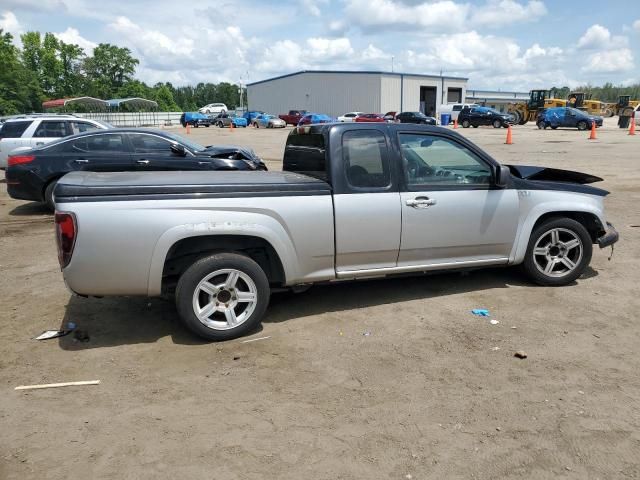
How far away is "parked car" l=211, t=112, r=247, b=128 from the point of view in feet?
188

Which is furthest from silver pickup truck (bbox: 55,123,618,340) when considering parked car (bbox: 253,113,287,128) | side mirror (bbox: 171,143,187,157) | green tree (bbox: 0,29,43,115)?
green tree (bbox: 0,29,43,115)

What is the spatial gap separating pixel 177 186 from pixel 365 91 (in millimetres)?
65753

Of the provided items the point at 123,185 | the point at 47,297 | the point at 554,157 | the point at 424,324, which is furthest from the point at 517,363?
the point at 554,157

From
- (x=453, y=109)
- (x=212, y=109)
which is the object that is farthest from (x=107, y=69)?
(x=453, y=109)

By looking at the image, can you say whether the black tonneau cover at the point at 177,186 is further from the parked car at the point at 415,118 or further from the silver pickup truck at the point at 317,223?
the parked car at the point at 415,118

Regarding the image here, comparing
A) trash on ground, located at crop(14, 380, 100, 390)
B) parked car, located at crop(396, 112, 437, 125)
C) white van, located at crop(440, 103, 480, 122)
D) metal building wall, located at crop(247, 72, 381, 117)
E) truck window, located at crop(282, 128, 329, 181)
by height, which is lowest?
trash on ground, located at crop(14, 380, 100, 390)

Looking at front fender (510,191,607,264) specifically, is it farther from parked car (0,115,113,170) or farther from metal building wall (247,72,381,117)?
metal building wall (247,72,381,117)

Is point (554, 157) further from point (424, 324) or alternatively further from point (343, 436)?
point (343, 436)

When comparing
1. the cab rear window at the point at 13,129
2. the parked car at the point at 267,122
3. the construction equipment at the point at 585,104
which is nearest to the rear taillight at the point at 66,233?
the cab rear window at the point at 13,129

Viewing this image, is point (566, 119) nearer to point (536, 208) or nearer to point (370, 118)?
point (370, 118)

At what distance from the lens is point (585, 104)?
55.4 m

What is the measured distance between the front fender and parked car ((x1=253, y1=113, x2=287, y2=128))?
5097cm

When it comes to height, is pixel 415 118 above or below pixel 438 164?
above

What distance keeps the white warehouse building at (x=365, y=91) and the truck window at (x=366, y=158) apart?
6373 cm
